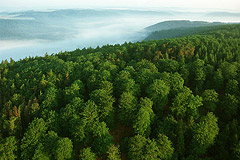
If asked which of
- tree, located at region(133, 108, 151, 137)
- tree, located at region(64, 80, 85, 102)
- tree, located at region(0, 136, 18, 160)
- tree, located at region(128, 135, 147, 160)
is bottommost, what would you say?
tree, located at region(0, 136, 18, 160)

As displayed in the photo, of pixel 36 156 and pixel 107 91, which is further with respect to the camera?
pixel 107 91

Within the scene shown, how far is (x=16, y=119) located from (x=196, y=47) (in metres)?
90.8

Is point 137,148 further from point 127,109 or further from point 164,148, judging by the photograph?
point 127,109

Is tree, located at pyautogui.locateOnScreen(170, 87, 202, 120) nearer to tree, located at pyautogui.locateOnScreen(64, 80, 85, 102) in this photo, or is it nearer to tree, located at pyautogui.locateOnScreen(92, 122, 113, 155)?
tree, located at pyautogui.locateOnScreen(92, 122, 113, 155)

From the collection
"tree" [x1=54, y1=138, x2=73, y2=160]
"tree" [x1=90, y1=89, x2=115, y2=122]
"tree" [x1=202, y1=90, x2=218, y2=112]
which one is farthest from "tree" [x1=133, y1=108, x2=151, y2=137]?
"tree" [x1=202, y1=90, x2=218, y2=112]

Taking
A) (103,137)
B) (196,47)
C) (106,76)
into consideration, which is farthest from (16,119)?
(196,47)

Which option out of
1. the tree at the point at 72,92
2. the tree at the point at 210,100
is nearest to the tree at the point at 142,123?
the tree at the point at 210,100

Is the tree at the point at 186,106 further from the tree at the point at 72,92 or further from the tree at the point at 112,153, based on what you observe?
the tree at the point at 72,92

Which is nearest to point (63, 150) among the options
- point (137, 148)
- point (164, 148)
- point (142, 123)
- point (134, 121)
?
point (137, 148)

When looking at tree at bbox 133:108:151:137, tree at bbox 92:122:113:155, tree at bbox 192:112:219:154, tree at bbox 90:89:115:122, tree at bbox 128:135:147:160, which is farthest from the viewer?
tree at bbox 90:89:115:122

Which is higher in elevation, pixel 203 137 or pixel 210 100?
pixel 210 100

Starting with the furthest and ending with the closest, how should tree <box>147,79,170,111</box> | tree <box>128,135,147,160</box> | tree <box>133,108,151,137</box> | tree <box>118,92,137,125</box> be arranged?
tree <box>147,79,170,111</box> → tree <box>118,92,137,125</box> → tree <box>133,108,151,137</box> → tree <box>128,135,147,160</box>

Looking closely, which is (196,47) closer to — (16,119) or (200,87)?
(200,87)

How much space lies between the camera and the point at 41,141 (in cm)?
4294
